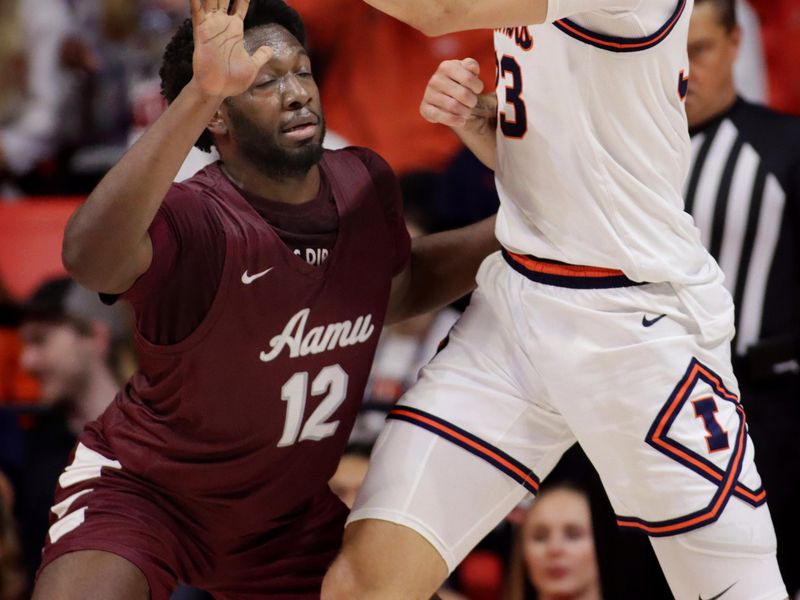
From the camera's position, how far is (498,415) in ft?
11.5

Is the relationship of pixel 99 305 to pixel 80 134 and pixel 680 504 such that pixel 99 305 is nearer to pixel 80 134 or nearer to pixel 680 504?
pixel 80 134

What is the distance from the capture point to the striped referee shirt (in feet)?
15.8

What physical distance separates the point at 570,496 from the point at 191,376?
2.01m

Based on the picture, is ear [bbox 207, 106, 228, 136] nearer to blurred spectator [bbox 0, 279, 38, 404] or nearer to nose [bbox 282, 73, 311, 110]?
nose [bbox 282, 73, 311, 110]

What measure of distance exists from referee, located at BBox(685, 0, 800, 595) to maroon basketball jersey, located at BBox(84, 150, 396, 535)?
1.60 meters

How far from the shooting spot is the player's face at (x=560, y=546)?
4.90 meters

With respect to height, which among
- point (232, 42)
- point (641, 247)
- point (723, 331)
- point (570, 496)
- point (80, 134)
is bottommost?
point (570, 496)

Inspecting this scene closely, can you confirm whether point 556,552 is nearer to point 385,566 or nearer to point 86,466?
point 385,566

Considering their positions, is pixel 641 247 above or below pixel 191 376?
above

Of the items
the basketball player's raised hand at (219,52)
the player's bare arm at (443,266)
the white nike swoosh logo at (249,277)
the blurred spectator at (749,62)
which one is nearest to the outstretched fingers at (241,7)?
the basketball player's raised hand at (219,52)

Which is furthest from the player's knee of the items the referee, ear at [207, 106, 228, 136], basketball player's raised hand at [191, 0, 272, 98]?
the referee

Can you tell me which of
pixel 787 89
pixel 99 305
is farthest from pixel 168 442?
pixel 787 89

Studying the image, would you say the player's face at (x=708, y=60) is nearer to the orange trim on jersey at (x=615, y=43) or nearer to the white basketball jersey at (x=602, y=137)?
the white basketball jersey at (x=602, y=137)

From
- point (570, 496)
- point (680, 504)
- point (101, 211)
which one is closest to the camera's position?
point (101, 211)
